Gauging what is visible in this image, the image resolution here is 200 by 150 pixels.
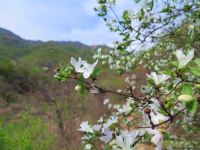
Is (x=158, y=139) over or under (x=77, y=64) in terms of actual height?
under

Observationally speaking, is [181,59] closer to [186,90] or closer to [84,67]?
[186,90]

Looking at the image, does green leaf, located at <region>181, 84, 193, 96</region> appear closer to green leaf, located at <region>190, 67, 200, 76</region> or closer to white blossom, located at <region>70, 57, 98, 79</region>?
green leaf, located at <region>190, 67, 200, 76</region>

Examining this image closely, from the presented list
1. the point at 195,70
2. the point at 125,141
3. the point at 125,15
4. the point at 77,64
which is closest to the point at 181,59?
the point at 195,70

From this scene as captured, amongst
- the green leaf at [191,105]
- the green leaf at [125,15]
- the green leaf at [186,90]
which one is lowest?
the green leaf at [191,105]

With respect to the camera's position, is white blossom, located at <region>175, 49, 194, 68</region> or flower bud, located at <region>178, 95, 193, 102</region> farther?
white blossom, located at <region>175, 49, 194, 68</region>

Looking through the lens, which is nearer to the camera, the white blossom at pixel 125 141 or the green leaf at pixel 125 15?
the white blossom at pixel 125 141

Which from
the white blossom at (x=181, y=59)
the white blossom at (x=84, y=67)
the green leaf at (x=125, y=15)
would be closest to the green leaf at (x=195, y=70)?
the white blossom at (x=181, y=59)

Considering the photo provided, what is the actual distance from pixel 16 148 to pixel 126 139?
33.0ft

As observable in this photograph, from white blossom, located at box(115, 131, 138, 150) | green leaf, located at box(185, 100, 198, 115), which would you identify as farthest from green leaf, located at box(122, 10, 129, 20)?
green leaf, located at box(185, 100, 198, 115)

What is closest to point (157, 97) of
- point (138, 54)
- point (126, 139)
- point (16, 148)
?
point (126, 139)

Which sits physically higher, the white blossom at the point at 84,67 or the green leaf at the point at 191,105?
the white blossom at the point at 84,67

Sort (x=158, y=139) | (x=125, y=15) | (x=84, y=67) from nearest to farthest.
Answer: (x=158, y=139), (x=84, y=67), (x=125, y=15)

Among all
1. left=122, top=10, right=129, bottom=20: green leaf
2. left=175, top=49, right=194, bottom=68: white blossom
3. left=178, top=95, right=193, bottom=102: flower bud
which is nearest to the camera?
left=178, top=95, right=193, bottom=102: flower bud

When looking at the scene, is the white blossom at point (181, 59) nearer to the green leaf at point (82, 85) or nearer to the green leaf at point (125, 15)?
the green leaf at point (82, 85)
